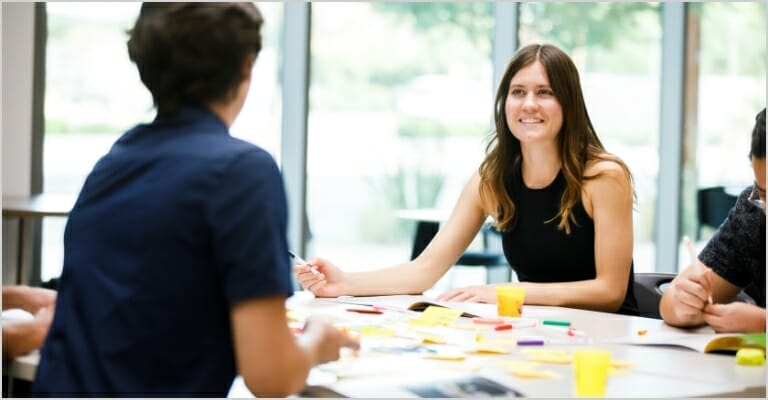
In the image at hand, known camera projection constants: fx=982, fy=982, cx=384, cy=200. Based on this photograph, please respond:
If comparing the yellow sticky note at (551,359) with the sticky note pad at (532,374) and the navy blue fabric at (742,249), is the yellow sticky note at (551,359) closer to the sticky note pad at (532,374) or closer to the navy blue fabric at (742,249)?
the sticky note pad at (532,374)

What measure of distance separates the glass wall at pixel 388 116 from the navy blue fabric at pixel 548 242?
2810 millimetres

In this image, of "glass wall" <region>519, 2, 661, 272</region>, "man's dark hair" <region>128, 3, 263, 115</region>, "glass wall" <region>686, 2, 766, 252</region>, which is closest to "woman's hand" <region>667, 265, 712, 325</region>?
"man's dark hair" <region>128, 3, 263, 115</region>

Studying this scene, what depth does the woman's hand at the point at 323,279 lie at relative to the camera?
109 inches

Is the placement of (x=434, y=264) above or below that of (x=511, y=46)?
below

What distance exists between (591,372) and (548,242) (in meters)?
1.36

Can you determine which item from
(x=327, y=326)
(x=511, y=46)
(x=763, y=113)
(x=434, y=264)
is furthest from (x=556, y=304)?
(x=511, y=46)

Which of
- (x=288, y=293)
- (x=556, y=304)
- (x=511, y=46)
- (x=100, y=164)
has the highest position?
(x=511, y=46)

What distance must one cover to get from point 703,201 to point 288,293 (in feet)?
16.9

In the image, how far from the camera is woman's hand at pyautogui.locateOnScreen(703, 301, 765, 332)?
2262 mm

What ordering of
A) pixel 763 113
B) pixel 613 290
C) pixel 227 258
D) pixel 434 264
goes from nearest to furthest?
1. pixel 227 258
2. pixel 763 113
3. pixel 613 290
4. pixel 434 264

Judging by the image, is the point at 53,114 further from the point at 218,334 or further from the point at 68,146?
the point at 218,334

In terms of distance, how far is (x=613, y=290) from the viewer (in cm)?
283

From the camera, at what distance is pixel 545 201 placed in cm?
309

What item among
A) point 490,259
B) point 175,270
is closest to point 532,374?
point 175,270
